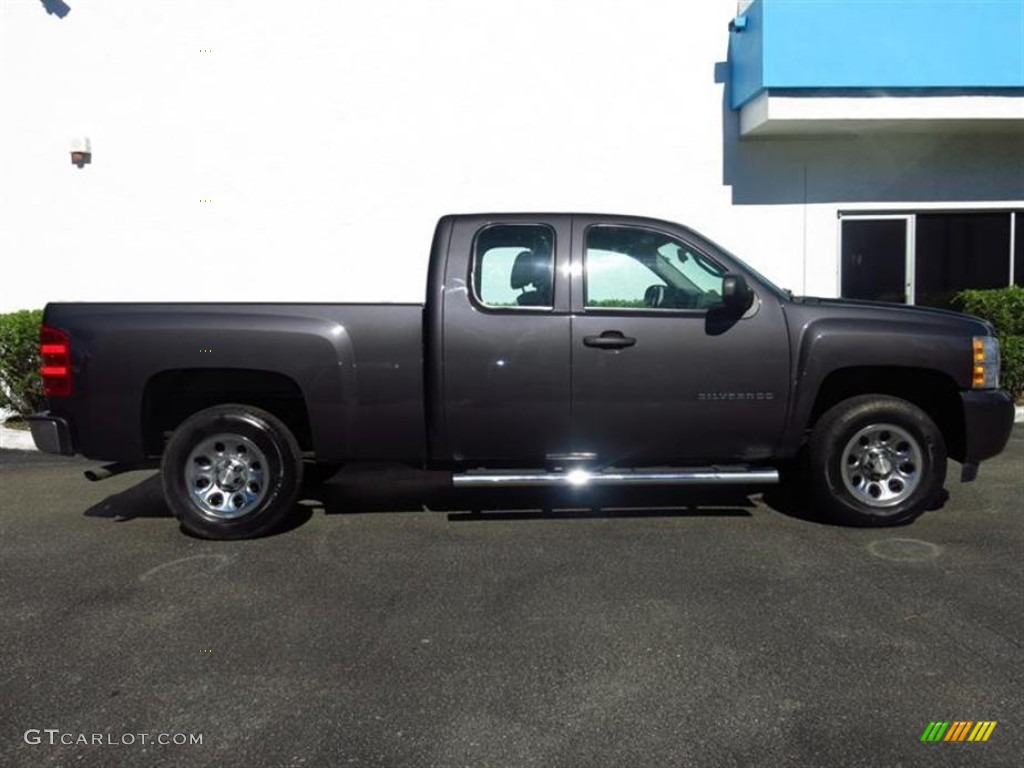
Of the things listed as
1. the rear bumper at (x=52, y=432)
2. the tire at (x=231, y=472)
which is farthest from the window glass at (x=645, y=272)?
the rear bumper at (x=52, y=432)

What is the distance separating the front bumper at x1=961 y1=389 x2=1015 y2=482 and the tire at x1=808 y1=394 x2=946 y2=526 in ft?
0.57

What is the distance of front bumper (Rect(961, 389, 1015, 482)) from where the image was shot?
18.5 ft

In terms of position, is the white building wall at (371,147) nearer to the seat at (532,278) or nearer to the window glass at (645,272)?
the window glass at (645,272)

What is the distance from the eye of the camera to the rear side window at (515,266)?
18.2 ft

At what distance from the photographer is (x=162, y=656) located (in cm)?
390

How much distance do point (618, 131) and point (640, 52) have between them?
3.11 feet

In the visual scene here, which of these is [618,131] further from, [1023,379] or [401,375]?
[401,375]

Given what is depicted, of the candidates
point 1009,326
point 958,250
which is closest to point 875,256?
point 958,250

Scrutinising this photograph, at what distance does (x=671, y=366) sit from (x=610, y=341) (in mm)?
399

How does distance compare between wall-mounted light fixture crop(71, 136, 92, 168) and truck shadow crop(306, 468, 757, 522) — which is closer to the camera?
truck shadow crop(306, 468, 757, 522)

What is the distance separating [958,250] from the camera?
11.4m

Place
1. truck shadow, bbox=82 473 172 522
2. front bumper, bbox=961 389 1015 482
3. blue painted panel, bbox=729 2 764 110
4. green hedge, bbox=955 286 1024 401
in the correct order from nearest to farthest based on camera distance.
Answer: front bumper, bbox=961 389 1015 482 < truck shadow, bbox=82 473 172 522 < green hedge, bbox=955 286 1024 401 < blue painted panel, bbox=729 2 764 110

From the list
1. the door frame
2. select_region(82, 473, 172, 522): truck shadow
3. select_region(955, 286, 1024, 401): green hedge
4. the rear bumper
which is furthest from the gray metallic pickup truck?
the door frame

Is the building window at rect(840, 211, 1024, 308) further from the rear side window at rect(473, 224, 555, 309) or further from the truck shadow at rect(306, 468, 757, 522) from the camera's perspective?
the rear side window at rect(473, 224, 555, 309)
